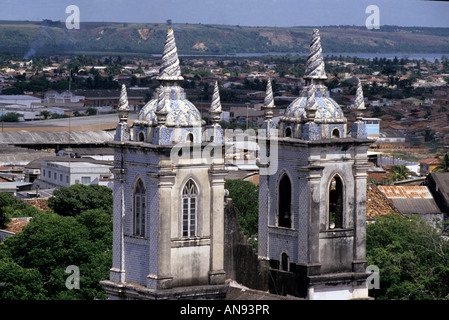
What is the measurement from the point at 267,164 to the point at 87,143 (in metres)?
89.3

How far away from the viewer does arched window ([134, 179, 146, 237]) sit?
110 ft

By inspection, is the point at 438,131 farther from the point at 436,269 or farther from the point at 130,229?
the point at 130,229

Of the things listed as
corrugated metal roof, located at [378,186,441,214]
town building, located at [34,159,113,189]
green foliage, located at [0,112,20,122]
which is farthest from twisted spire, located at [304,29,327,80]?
green foliage, located at [0,112,20,122]

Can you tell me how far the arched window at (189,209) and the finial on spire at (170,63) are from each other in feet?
7.98

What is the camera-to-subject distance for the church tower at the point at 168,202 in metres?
33.0

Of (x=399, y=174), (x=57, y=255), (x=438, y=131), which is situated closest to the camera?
(x=57, y=255)

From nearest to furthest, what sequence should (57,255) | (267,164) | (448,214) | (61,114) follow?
1. (267,164)
2. (57,255)
3. (448,214)
4. (61,114)

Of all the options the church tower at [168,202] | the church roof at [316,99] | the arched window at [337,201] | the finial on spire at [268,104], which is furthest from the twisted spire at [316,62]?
the church tower at [168,202]

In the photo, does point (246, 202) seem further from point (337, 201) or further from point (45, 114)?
point (45, 114)

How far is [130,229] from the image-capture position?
33969 millimetres

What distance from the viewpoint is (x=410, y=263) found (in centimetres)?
4456

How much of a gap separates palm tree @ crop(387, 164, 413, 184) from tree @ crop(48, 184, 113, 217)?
25.9 metres

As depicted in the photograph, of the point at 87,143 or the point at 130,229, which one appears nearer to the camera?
the point at 130,229
